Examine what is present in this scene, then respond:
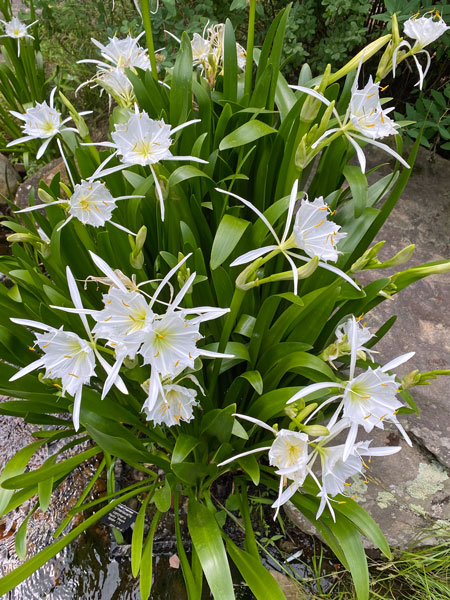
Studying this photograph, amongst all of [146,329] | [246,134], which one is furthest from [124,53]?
[146,329]

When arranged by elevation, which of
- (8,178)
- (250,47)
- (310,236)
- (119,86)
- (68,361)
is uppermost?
(250,47)

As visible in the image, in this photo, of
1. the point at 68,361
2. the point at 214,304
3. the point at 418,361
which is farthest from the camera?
the point at 418,361

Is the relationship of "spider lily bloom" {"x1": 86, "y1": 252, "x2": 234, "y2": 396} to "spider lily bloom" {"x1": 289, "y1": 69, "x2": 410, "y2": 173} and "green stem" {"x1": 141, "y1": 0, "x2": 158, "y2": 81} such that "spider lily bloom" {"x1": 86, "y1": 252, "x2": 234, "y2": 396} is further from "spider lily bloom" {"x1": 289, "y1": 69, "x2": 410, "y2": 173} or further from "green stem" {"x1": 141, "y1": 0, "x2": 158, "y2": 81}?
"green stem" {"x1": 141, "y1": 0, "x2": 158, "y2": 81}

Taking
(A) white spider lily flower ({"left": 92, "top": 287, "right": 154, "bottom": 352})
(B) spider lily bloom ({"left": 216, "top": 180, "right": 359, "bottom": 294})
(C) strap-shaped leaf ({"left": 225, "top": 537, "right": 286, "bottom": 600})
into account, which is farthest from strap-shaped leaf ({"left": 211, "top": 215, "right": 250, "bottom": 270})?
(C) strap-shaped leaf ({"left": 225, "top": 537, "right": 286, "bottom": 600})

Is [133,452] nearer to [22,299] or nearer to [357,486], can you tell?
[22,299]

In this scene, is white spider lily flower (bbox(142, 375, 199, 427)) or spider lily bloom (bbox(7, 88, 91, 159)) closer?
white spider lily flower (bbox(142, 375, 199, 427))

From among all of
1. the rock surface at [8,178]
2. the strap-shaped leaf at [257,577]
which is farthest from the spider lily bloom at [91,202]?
the rock surface at [8,178]

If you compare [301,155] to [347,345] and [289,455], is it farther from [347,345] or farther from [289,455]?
[289,455]
